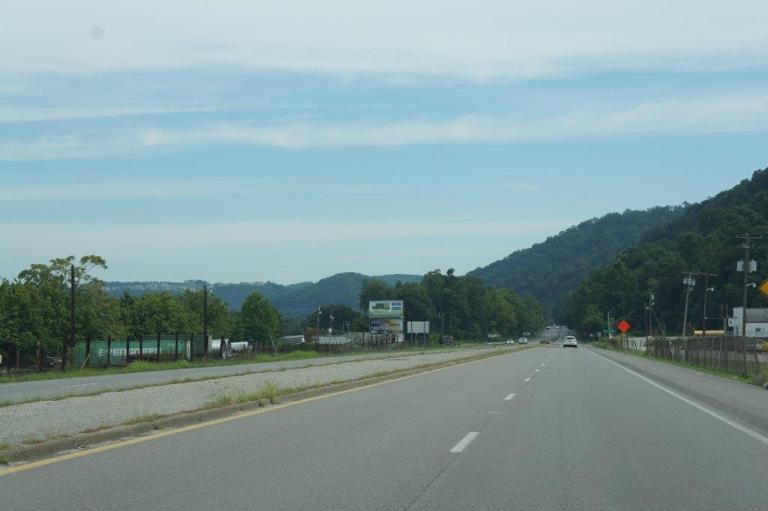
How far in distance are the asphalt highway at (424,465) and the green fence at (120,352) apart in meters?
44.8

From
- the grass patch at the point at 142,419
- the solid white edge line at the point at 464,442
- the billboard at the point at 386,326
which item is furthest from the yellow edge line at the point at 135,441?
the billboard at the point at 386,326

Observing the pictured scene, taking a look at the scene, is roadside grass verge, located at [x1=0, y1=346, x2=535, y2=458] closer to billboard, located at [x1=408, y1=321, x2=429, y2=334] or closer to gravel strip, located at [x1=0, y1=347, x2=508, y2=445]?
gravel strip, located at [x1=0, y1=347, x2=508, y2=445]

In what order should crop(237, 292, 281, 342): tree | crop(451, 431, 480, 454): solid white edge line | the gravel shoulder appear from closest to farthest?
crop(451, 431, 480, 454): solid white edge line < the gravel shoulder < crop(237, 292, 281, 342): tree

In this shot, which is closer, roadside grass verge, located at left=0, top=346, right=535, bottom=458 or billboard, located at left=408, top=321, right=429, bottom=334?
roadside grass verge, located at left=0, top=346, right=535, bottom=458

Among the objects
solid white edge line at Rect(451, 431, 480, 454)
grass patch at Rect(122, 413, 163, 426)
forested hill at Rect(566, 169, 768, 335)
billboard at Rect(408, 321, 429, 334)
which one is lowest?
billboard at Rect(408, 321, 429, 334)

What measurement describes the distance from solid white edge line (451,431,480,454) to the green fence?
1809 inches

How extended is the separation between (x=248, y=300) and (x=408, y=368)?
375 feet

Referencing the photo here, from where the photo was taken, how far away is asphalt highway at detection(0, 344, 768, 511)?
29.8 ft

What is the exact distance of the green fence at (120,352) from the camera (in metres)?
60.5

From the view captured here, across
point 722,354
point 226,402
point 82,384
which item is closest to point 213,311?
point 722,354

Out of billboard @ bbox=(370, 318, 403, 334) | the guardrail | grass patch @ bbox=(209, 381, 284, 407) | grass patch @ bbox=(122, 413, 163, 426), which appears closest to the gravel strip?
grass patch @ bbox=(122, 413, 163, 426)

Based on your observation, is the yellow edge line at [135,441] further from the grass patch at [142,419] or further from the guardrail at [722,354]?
the guardrail at [722,354]

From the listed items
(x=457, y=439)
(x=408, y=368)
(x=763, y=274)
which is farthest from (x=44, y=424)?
(x=763, y=274)

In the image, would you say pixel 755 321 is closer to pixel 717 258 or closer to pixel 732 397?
pixel 717 258
